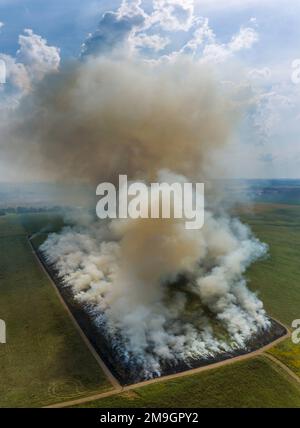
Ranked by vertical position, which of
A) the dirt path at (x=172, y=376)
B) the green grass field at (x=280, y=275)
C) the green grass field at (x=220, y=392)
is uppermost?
the green grass field at (x=280, y=275)

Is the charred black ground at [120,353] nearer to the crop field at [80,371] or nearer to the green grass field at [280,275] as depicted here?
the crop field at [80,371]

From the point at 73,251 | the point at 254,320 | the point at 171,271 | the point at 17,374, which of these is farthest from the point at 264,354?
the point at 73,251

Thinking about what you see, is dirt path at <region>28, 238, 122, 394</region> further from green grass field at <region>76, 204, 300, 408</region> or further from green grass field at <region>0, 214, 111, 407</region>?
green grass field at <region>76, 204, 300, 408</region>

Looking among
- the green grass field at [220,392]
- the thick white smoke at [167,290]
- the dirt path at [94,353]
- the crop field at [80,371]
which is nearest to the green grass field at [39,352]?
the crop field at [80,371]

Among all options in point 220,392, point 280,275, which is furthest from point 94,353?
point 280,275

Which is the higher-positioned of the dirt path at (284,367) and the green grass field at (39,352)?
the green grass field at (39,352)

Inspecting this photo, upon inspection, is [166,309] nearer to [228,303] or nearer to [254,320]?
[228,303]
